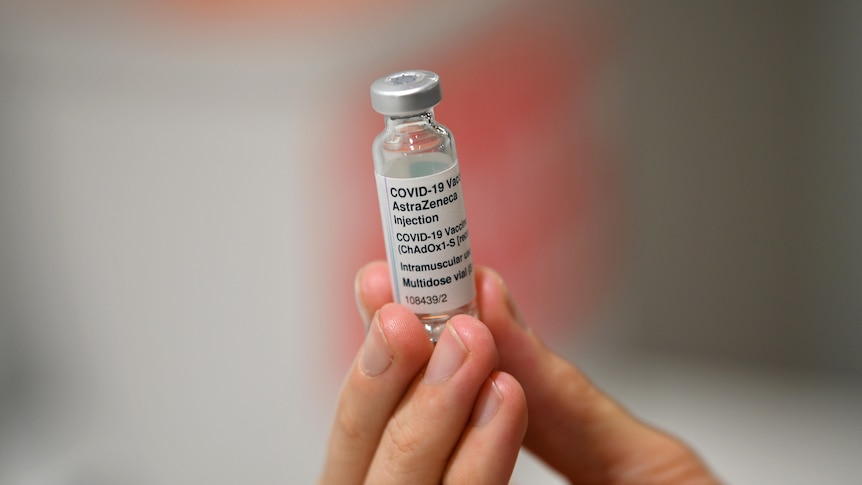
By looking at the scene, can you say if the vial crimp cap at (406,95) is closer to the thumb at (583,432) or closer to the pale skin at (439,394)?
the pale skin at (439,394)

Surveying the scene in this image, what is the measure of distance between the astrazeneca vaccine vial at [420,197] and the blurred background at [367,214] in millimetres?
882

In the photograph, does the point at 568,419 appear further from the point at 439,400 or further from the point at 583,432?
the point at 439,400

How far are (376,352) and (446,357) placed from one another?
0.08 meters

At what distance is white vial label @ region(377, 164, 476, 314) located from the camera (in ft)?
2.62

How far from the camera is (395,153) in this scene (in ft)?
2.71

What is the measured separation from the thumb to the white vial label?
0.56 feet

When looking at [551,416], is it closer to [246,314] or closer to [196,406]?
[246,314]

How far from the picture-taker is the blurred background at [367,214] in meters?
1.67

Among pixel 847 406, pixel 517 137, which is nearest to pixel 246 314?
pixel 517 137

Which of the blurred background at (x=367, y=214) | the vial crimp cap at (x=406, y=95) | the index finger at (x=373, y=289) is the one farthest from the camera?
the blurred background at (x=367, y=214)

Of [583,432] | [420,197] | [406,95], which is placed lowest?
[583,432]

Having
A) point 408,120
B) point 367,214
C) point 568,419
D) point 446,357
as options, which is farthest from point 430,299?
point 367,214

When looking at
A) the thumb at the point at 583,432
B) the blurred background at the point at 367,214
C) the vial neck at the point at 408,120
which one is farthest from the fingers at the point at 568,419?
the blurred background at the point at 367,214

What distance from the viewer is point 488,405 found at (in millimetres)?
847
